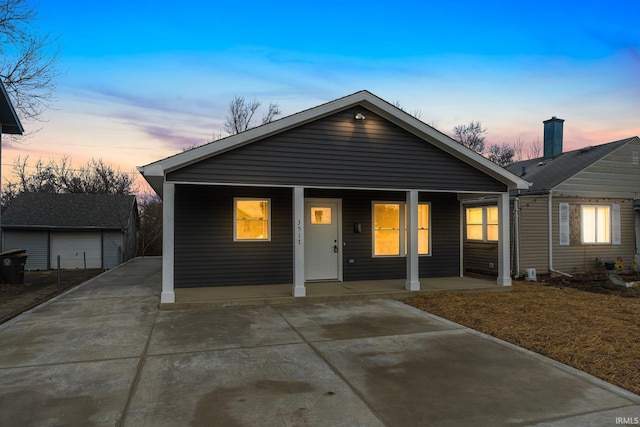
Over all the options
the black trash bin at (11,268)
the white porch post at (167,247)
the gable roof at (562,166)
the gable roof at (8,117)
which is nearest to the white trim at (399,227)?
the gable roof at (562,166)

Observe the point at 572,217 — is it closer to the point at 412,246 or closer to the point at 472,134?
the point at 412,246

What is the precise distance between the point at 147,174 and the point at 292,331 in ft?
13.0

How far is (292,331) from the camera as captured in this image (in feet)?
18.5

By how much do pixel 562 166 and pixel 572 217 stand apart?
2.01 m

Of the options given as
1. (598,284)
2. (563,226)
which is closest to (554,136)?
(563,226)

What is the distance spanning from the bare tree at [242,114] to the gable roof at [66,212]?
9.92m

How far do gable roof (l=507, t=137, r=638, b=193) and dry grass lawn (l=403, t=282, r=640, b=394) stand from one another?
398 centimetres

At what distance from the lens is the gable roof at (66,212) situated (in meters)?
20.6

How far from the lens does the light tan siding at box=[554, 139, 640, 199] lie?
1212 centimetres

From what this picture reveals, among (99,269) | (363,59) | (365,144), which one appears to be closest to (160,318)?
(365,144)

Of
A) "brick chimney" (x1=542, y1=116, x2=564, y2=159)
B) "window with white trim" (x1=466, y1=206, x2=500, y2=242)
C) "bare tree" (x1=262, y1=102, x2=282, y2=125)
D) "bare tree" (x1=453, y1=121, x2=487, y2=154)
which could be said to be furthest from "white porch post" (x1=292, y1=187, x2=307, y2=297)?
"bare tree" (x1=453, y1=121, x2=487, y2=154)

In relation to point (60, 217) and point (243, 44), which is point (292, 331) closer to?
point (243, 44)

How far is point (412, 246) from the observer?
870cm
